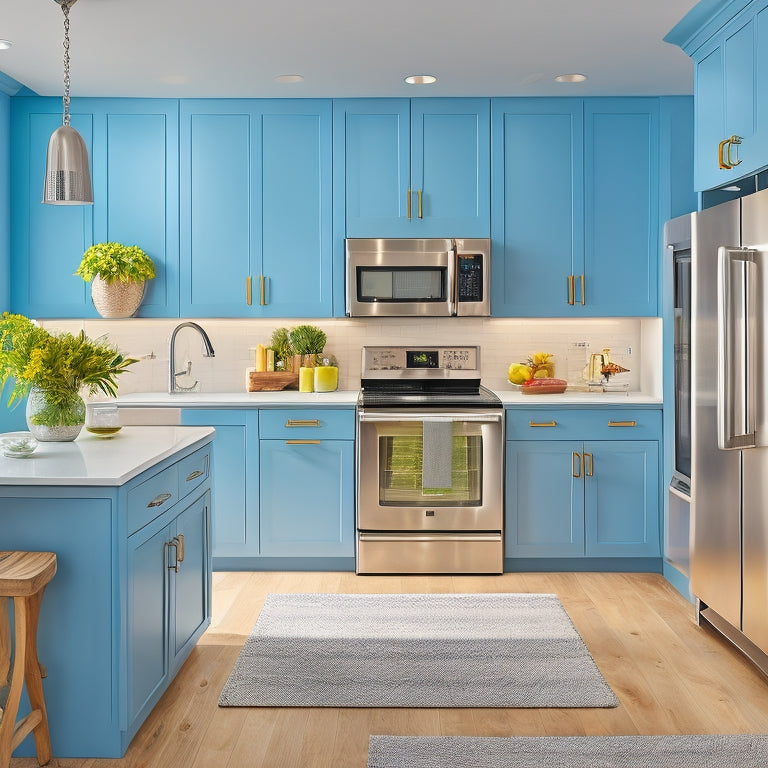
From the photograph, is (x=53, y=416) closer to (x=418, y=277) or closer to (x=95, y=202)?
(x=95, y=202)

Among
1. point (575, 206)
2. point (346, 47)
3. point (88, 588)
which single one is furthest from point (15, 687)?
point (575, 206)

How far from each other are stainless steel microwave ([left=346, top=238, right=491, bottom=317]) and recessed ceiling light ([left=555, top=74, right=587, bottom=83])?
35.3 inches

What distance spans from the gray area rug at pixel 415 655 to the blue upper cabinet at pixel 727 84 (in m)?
2.01

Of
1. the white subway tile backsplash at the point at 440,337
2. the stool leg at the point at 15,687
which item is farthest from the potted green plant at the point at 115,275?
the stool leg at the point at 15,687

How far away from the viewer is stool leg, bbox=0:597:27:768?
2.15 metres

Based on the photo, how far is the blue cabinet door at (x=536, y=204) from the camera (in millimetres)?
4617

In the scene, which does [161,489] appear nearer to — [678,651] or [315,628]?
[315,628]

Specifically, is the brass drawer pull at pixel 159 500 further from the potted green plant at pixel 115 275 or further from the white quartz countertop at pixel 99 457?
the potted green plant at pixel 115 275

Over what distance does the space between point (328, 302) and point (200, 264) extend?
0.74 metres

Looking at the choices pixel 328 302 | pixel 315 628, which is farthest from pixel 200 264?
pixel 315 628

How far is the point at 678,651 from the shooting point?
3.34 m

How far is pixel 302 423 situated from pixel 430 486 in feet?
2.44

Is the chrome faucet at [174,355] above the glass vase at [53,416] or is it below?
above

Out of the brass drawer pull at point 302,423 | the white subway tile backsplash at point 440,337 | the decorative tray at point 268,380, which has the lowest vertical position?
the brass drawer pull at point 302,423
